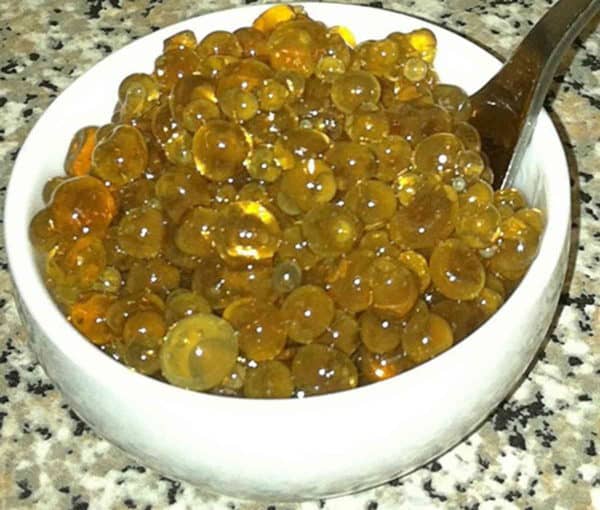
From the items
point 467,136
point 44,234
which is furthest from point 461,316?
point 44,234

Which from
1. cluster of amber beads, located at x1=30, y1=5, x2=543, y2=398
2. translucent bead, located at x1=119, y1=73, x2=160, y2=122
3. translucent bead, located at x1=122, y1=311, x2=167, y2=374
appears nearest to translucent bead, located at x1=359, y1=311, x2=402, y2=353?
cluster of amber beads, located at x1=30, y1=5, x2=543, y2=398

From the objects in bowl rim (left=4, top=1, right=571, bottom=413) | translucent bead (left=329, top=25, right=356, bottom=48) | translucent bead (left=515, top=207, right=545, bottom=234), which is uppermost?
translucent bead (left=329, top=25, right=356, bottom=48)

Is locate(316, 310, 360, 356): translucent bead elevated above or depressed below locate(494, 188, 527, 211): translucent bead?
below

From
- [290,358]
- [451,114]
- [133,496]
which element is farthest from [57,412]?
[451,114]

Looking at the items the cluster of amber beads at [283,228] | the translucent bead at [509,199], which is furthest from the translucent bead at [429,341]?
the translucent bead at [509,199]

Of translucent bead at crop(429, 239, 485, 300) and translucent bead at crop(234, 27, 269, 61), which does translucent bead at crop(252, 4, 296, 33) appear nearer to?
translucent bead at crop(234, 27, 269, 61)

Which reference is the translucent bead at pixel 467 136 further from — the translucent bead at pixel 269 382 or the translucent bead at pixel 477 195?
the translucent bead at pixel 269 382
